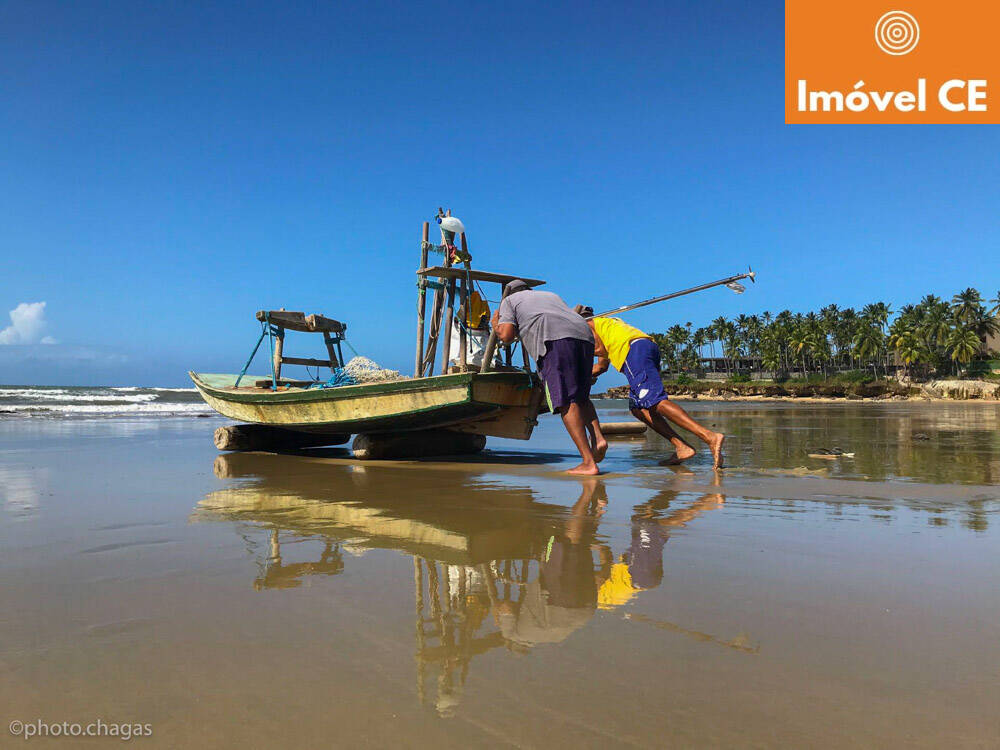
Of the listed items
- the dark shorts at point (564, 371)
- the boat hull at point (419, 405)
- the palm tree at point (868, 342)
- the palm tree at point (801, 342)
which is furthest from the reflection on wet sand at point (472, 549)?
the palm tree at point (801, 342)

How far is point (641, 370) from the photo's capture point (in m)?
7.04

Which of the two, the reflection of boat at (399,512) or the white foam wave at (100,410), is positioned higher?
the white foam wave at (100,410)

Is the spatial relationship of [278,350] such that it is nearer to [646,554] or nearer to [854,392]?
[646,554]

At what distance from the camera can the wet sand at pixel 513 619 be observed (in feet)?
5.41

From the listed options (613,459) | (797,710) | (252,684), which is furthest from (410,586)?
(613,459)

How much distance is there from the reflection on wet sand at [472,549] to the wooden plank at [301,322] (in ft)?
15.7

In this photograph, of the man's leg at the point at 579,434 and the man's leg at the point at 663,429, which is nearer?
the man's leg at the point at 579,434

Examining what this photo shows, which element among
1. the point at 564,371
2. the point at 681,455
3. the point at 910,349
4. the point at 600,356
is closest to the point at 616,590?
the point at 564,371

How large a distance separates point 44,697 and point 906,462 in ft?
27.3

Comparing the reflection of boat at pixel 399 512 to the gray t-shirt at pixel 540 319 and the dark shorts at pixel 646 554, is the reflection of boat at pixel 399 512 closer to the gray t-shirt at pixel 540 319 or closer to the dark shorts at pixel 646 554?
the dark shorts at pixel 646 554

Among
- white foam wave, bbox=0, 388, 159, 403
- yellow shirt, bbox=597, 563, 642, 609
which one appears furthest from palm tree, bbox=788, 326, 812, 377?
yellow shirt, bbox=597, 563, 642, 609

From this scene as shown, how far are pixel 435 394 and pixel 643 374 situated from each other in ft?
8.04

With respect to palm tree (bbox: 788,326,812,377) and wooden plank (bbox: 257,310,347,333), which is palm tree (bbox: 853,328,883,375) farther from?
wooden plank (bbox: 257,310,347,333)

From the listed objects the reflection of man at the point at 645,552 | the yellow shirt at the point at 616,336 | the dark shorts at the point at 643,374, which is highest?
the yellow shirt at the point at 616,336
